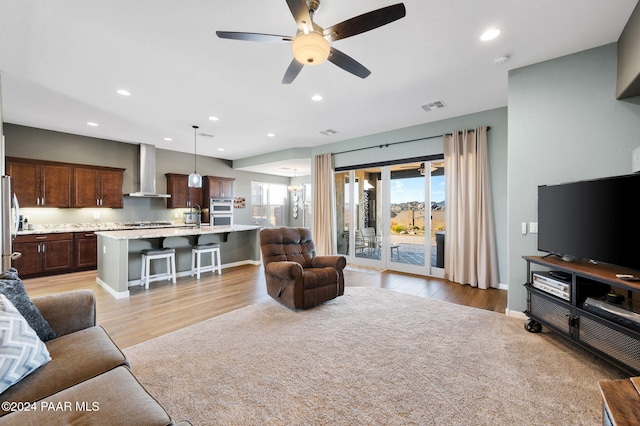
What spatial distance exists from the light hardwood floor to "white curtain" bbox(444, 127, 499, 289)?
27 cm

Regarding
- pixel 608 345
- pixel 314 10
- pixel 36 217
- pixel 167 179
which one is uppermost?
pixel 314 10

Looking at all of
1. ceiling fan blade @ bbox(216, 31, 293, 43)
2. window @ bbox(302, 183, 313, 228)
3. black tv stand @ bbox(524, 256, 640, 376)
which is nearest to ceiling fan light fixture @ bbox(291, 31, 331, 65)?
ceiling fan blade @ bbox(216, 31, 293, 43)

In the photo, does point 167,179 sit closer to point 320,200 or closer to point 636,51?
point 320,200

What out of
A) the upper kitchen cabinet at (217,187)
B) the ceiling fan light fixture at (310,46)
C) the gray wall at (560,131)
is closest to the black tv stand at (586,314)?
the gray wall at (560,131)

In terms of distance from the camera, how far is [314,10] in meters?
2.17

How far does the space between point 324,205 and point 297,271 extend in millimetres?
3614

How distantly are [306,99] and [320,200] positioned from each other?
312cm

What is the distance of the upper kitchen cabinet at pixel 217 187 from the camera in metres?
7.97

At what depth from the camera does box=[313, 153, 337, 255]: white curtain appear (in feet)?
22.0

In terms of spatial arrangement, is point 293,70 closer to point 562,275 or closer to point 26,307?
point 26,307

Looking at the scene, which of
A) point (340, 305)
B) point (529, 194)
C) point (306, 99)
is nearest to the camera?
point (529, 194)

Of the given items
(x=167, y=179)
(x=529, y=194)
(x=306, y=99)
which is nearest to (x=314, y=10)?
(x=306, y=99)

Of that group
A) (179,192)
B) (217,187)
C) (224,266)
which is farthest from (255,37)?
(217,187)

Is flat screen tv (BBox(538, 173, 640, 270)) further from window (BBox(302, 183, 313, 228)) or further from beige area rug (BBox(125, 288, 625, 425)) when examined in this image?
window (BBox(302, 183, 313, 228))
